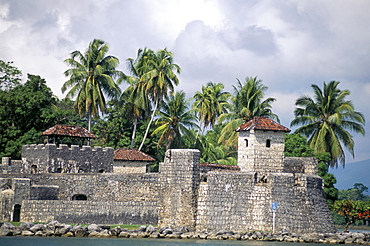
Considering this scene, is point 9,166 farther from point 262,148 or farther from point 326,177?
point 326,177

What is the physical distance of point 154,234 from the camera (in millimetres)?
41719

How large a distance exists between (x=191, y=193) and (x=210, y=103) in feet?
72.4

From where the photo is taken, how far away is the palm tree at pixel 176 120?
61569 mm

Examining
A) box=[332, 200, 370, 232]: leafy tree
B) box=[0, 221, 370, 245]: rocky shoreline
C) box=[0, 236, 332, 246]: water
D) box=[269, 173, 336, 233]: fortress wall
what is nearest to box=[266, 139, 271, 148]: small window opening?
box=[269, 173, 336, 233]: fortress wall

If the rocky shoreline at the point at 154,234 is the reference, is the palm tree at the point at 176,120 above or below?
above

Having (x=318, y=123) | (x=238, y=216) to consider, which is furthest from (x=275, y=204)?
(x=318, y=123)

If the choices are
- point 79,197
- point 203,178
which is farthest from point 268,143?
point 79,197

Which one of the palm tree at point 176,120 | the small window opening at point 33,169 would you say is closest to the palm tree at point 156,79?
the palm tree at point 176,120

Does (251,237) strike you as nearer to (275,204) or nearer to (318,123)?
(275,204)

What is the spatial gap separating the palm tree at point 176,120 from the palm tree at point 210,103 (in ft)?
4.48

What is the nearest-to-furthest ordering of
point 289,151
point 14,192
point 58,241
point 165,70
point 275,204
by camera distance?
point 58,241 → point 275,204 → point 14,192 → point 289,151 → point 165,70

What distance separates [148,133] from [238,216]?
2328cm

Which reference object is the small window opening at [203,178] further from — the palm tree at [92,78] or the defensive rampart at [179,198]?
the palm tree at [92,78]

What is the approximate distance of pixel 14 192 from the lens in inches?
1768
